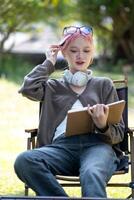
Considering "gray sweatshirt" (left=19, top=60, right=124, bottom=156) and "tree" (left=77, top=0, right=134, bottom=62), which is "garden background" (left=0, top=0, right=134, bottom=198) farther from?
"gray sweatshirt" (left=19, top=60, right=124, bottom=156)

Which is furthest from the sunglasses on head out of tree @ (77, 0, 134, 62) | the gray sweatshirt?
tree @ (77, 0, 134, 62)

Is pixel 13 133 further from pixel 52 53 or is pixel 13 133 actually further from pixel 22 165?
pixel 22 165

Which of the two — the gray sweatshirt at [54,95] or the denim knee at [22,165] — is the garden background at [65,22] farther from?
the denim knee at [22,165]

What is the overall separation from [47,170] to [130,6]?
15222 millimetres

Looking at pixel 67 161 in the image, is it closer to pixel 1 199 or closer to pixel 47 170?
pixel 47 170

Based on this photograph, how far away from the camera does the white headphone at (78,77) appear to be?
451 cm

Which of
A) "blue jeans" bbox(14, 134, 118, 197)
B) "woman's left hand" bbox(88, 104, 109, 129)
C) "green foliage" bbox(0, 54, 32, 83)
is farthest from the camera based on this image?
"green foliage" bbox(0, 54, 32, 83)

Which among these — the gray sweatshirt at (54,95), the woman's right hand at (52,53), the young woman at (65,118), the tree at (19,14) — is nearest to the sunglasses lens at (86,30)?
the young woman at (65,118)

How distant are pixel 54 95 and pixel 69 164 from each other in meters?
0.57

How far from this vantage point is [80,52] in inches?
178

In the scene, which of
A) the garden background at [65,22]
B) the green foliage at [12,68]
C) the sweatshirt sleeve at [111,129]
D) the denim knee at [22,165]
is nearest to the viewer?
the denim knee at [22,165]

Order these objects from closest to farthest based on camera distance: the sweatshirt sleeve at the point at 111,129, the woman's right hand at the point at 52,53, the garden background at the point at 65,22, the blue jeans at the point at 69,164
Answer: the blue jeans at the point at 69,164, the sweatshirt sleeve at the point at 111,129, the woman's right hand at the point at 52,53, the garden background at the point at 65,22

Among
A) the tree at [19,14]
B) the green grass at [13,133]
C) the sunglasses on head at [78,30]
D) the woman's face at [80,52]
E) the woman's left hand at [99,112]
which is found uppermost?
the tree at [19,14]

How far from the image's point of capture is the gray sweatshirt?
450 cm
